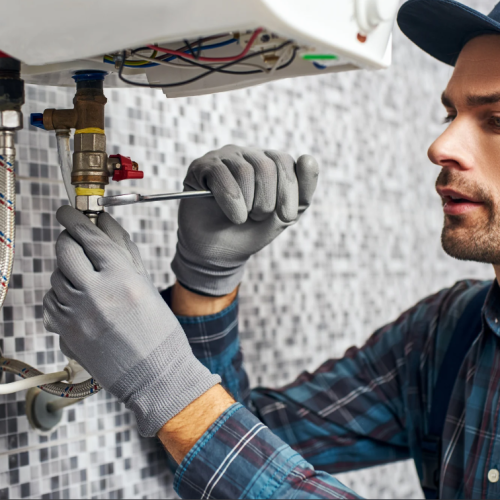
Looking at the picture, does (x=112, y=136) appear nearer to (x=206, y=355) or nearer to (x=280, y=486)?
(x=206, y=355)

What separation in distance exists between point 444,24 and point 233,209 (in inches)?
20.6

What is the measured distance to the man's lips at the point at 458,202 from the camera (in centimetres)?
91

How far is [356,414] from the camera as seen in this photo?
3.43 feet

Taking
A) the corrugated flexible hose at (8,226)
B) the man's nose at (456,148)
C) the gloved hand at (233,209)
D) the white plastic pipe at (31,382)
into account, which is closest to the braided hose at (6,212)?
the corrugated flexible hose at (8,226)

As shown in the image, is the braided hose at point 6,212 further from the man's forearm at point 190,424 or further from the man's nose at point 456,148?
the man's nose at point 456,148

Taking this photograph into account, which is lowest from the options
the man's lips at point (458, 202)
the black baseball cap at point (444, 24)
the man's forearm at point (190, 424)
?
the man's forearm at point (190, 424)

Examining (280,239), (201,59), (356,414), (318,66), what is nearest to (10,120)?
(201,59)

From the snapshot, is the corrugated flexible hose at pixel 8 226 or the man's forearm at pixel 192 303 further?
the man's forearm at pixel 192 303

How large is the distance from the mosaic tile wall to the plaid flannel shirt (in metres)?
0.15

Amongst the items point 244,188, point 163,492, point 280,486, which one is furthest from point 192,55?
point 163,492

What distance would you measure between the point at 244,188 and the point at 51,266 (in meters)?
0.33

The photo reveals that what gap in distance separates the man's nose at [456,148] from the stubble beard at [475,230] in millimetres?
22

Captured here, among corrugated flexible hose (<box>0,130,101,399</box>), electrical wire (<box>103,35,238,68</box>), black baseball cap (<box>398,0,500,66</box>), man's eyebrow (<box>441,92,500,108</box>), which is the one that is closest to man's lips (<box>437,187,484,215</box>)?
man's eyebrow (<box>441,92,500,108</box>)

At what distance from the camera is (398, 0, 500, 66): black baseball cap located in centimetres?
87
